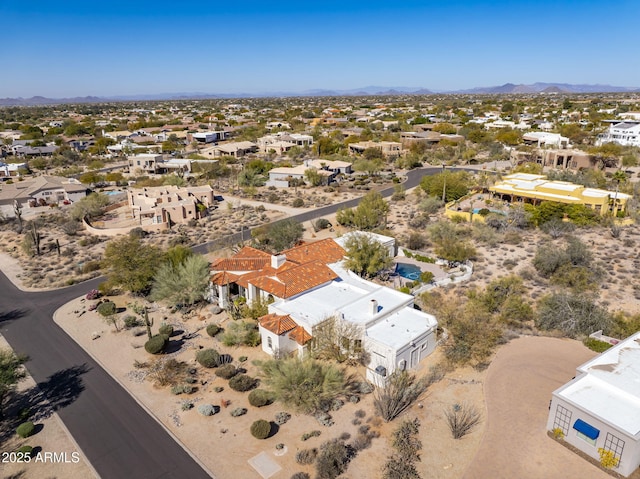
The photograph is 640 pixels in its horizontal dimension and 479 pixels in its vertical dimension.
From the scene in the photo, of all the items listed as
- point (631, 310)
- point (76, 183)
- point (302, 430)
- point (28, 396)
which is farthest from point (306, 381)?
point (76, 183)

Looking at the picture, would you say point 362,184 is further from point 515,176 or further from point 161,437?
A: point 161,437

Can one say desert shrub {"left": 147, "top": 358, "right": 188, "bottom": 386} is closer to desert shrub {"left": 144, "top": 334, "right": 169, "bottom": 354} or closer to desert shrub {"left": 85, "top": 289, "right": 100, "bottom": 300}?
desert shrub {"left": 144, "top": 334, "right": 169, "bottom": 354}

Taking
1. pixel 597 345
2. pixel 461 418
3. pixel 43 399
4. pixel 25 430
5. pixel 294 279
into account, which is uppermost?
pixel 294 279

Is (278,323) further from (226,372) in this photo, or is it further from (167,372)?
(167,372)

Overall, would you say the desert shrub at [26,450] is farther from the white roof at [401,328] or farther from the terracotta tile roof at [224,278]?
the white roof at [401,328]

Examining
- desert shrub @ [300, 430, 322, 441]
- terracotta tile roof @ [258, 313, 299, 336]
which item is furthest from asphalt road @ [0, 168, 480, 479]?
terracotta tile roof @ [258, 313, 299, 336]

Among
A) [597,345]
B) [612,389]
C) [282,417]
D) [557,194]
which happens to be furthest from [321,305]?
[557,194]
